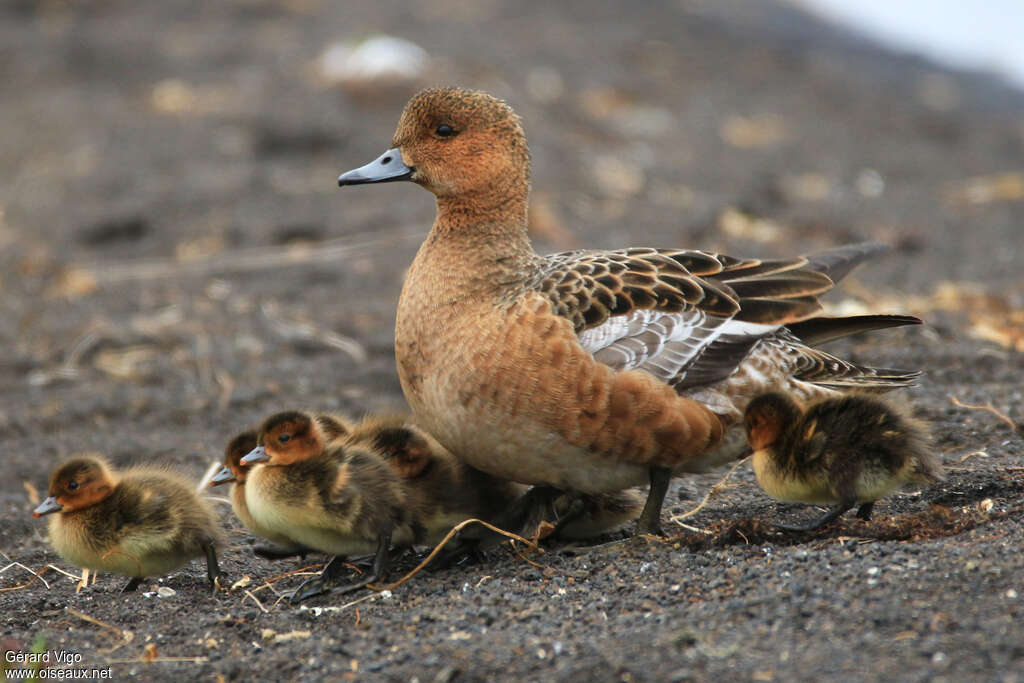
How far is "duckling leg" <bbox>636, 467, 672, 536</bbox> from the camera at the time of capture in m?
4.45

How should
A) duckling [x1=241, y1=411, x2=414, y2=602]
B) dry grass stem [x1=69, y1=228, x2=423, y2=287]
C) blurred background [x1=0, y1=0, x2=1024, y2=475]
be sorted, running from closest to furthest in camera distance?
duckling [x1=241, y1=411, x2=414, y2=602] < blurred background [x1=0, y1=0, x2=1024, y2=475] < dry grass stem [x1=69, y1=228, x2=423, y2=287]

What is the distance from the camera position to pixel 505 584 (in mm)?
4074

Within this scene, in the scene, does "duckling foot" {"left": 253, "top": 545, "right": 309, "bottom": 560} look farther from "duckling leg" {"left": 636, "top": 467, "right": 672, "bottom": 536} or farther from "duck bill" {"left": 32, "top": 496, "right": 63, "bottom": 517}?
"duckling leg" {"left": 636, "top": 467, "right": 672, "bottom": 536}

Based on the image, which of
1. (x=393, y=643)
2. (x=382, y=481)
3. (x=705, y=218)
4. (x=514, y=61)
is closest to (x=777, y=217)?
(x=705, y=218)

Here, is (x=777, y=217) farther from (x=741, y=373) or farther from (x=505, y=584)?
(x=505, y=584)

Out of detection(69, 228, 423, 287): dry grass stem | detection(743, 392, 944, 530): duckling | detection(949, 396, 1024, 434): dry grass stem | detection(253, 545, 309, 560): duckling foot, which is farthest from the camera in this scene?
detection(69, 228, 423, 287): dry grass stem

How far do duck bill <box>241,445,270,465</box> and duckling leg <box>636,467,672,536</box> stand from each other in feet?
4.34

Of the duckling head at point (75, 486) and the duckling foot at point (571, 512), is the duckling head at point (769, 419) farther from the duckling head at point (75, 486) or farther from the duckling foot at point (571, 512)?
the duckling head at point (75, 486)

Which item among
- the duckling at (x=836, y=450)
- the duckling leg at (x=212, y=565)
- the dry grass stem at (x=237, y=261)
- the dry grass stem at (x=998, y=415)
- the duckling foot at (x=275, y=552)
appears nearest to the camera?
the duckling at (x=836, y=450)

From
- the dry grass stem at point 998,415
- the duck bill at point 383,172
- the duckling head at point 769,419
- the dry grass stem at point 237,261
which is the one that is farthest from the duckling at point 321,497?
the dry grass stem at point 237,261

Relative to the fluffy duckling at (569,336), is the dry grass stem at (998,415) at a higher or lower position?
lower

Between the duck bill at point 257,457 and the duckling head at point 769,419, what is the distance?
5.40ft

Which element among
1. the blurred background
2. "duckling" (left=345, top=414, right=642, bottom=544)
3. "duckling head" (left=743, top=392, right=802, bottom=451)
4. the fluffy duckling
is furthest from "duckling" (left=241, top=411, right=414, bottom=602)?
the blurred background

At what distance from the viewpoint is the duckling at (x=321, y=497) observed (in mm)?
4223
